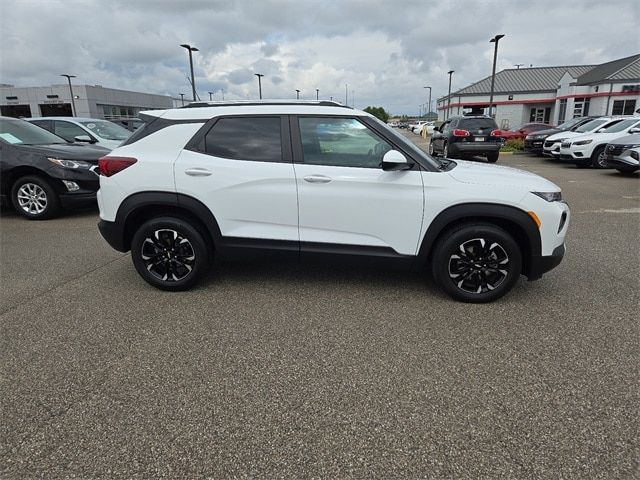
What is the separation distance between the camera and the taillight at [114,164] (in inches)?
153

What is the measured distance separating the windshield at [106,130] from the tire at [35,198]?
13.3 feet

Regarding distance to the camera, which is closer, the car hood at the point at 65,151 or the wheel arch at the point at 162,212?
the wheel arch at the point at 162,212

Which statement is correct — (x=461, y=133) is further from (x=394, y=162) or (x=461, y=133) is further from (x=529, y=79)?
(x=529, y=79)

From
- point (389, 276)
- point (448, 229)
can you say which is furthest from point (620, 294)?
point (389, 276)

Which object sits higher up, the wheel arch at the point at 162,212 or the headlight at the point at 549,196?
the headlight at the point at 549,196

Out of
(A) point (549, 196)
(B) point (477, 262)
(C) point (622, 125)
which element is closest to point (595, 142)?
(C) point (622, 125)

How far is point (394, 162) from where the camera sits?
3.44m

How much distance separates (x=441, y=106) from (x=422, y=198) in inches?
2775

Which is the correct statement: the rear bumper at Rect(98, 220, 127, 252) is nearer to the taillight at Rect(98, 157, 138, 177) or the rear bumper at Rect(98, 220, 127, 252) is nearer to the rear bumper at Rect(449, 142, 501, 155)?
the taillight at Rect(98, 157, 138, 177)

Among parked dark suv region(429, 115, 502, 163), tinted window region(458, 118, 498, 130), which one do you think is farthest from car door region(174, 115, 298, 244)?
tinted window region(458, 118, 498, 130)

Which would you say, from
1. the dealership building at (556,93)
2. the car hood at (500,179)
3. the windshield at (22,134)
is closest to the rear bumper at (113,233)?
the car hood at (500,179)

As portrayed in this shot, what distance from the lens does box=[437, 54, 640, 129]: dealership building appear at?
40.1 m

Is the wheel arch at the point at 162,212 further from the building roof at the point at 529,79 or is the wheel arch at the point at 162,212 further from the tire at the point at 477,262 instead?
the building roof at the point at 529,79

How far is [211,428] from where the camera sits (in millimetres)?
2312
